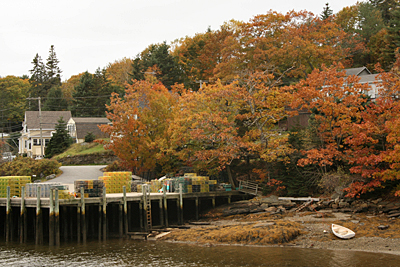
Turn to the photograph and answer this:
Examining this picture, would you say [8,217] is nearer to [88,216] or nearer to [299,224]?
[88,216]

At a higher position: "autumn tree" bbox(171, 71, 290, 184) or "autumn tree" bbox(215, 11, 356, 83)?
"autumn tree" bbox(215, 11, 356, 83)

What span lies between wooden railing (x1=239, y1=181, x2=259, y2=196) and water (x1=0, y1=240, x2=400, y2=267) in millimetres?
11521

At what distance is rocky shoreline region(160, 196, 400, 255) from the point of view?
23.1 metres

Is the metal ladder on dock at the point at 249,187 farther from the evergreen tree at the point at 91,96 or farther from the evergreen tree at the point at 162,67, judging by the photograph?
the evergreen tree at the point at 91,96

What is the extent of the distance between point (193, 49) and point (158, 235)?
48.3 m

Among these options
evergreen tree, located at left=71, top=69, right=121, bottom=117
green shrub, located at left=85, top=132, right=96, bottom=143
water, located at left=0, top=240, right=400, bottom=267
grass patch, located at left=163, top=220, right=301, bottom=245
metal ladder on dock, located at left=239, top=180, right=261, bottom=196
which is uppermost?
evergreen tree, located at left=71, top=69, right=121, bottom=117

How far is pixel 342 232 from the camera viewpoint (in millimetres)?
23625

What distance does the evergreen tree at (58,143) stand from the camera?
207 feet

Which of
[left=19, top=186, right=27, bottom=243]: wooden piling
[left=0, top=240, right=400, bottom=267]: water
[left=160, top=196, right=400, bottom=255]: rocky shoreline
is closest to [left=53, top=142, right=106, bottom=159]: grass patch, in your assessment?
[left=19, top=186, right=27, bottom=243]: wooden piling

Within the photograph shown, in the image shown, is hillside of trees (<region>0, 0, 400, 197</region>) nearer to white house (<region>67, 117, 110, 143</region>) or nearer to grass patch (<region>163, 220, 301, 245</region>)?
grass patch (<region>163, 220, 301, 245</region>)

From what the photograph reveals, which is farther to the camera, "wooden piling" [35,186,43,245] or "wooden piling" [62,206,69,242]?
"wooden piling" [62,206,69,242]

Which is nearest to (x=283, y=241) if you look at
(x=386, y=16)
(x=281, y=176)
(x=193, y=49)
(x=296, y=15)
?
(x=281, y=176)

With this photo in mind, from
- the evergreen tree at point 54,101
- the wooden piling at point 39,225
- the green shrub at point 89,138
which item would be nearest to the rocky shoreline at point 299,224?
the wooden piling at point 39,225

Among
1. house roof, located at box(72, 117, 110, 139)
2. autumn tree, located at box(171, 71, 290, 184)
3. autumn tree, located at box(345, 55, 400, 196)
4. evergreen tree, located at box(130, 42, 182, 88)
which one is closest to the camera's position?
autumn tree, located at box(345, 55, 400, 196)
